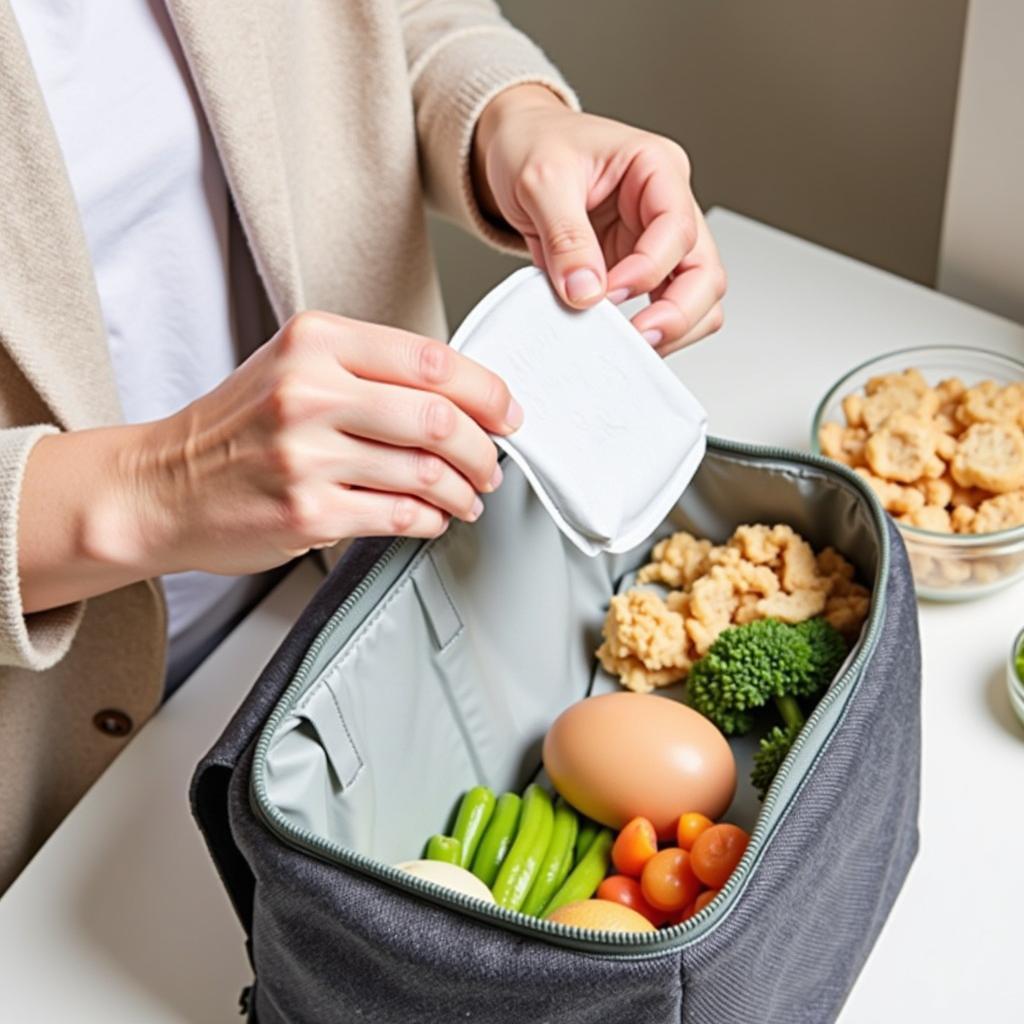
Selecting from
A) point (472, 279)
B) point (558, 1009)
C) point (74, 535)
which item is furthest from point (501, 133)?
point (472, 279)

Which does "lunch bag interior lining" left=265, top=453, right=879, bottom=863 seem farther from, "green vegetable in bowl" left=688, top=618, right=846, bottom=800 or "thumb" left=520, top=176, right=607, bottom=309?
"thumb" left=520, top=176, right=607, bottom=309

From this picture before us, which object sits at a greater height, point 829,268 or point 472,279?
point 829,268

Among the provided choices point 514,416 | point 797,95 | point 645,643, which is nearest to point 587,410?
point 514,416

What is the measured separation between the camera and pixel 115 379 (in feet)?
3.01

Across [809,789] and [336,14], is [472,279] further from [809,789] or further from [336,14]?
[809,789]

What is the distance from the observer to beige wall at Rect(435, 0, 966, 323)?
1.50m

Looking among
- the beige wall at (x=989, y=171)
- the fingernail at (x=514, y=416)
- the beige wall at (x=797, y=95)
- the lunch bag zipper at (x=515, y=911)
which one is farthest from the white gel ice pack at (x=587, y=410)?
the beige wall at (x=797, y=95)

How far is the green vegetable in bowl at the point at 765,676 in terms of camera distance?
804 mm

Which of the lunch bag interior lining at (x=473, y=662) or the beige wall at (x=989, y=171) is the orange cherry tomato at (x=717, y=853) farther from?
the beige wall at (x=989, y=171)

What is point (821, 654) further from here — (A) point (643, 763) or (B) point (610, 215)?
(B) point (610, 215)

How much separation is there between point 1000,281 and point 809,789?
658 mm

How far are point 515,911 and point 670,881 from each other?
9 cm

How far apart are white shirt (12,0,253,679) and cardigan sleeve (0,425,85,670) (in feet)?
0.65

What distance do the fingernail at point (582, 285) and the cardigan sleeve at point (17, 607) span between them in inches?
11.1
